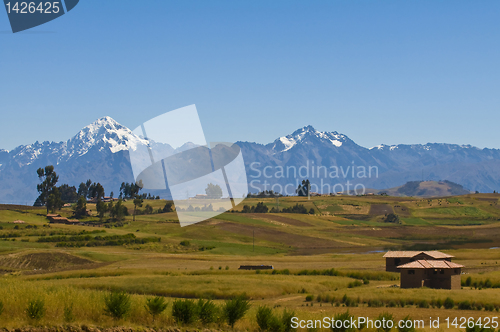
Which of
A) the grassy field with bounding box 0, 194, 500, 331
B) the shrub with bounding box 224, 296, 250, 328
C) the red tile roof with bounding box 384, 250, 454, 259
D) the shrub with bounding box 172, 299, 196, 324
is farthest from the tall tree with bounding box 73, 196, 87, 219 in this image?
the shrub with bounding box 172, 299, 196, 324

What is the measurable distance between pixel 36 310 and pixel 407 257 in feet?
187

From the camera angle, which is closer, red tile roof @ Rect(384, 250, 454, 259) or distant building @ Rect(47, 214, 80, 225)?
red tile roof @ Rect(384, 250, 454, 259)

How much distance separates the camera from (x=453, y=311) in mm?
39719

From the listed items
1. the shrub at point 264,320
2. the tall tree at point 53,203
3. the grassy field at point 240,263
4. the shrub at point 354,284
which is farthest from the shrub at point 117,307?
the tall tree at point 53,203

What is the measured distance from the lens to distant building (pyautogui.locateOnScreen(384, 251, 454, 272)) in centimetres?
6425

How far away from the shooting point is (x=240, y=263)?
274 feet

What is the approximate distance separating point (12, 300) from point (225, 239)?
10834cm

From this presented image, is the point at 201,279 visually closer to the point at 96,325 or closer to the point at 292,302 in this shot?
the point at 292,302

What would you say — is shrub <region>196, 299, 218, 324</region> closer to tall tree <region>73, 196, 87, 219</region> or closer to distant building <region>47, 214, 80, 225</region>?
distant building <region>47, 214, 80, 225</region>

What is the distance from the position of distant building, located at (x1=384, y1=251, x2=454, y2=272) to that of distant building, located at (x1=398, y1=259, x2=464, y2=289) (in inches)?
372

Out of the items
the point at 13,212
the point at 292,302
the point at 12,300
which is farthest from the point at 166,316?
the point at 13,212

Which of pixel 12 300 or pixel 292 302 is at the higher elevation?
pixel 12 300

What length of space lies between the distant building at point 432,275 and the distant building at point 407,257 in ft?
31.0

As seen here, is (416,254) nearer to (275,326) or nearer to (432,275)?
(432,275)
